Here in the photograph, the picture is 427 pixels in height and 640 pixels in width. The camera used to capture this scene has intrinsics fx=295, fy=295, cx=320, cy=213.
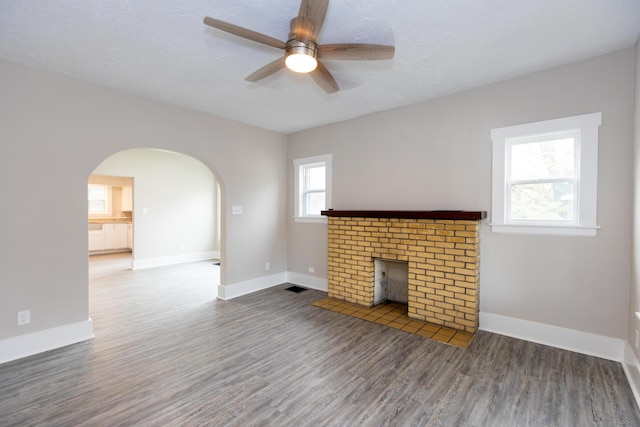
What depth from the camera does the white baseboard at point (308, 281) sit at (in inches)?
191

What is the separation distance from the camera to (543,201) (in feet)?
9.87

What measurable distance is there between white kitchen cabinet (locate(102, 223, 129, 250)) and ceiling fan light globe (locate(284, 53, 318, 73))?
8.75m

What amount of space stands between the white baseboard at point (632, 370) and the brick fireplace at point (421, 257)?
3.74 feet

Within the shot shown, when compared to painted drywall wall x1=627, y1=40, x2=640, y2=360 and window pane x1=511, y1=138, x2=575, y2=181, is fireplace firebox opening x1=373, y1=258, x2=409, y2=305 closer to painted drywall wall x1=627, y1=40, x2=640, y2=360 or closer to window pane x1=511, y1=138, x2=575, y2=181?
window pane x1=511, y1=138, x2=575, y2=181

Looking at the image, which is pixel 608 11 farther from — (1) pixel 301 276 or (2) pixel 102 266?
(2) pixel 102 266

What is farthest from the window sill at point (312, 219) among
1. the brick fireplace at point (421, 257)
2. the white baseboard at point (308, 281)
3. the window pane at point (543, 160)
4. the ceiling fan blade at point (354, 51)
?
the ceiling fan blade at point (354, 51)

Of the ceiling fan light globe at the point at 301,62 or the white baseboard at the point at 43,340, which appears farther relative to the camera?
the white baseboard at the point at 43,340

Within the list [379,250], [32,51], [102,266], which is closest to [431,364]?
[379,250]

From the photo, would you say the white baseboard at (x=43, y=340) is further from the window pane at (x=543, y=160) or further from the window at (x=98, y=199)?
the window at (x=98, y=199)

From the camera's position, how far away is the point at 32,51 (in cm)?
253

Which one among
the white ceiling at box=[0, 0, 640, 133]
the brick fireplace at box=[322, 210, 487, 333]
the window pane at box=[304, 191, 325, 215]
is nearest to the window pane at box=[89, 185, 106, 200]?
the white ceiling at box=[0, 0, 640, 133]

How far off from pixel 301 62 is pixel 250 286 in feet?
11.9

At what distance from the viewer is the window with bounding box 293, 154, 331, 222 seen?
4867 millimetres

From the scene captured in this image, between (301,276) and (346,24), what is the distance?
156 inches
